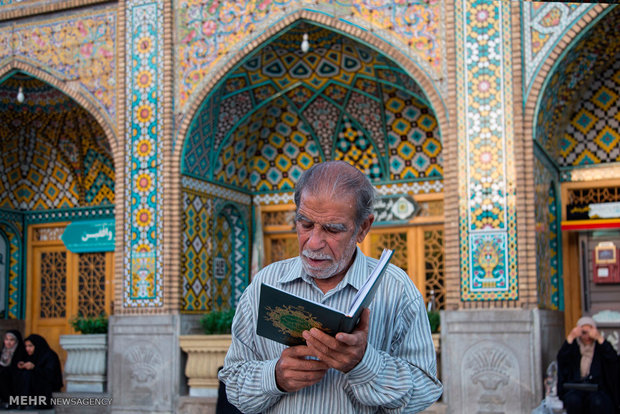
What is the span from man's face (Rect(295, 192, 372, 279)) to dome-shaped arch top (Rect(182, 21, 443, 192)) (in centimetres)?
687

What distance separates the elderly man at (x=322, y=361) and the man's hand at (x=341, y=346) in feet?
0.18

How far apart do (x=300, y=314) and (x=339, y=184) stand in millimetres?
342

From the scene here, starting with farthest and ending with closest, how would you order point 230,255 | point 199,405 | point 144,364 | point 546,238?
point 230,255, point 144,364, point 199,405, point 546,238

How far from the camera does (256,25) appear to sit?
8.62 meters

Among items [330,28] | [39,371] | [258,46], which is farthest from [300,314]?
[39,371]

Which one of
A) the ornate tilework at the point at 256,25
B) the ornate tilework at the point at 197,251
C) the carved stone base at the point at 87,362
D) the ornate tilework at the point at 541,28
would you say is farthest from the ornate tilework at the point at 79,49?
the ornate tilework at the point at 541,28

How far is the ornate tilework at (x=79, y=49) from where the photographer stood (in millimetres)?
9344

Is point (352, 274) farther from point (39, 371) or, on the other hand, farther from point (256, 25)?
point (39, 371)

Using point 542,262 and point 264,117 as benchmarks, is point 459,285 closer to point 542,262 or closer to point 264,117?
point 542,262

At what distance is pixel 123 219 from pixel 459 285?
149 inches

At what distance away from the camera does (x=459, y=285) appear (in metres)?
7.62

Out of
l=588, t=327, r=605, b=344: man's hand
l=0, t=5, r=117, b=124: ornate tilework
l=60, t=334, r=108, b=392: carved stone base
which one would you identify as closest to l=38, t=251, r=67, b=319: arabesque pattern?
l=60, t=334, r=108, b=392: carved stone base

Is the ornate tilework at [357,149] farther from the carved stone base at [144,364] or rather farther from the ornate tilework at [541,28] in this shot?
the carved stone base at [144,364]

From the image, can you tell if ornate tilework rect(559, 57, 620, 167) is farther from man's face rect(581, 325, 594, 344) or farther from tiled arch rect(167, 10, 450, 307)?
man's face rect(581, 325, 594, 344)
